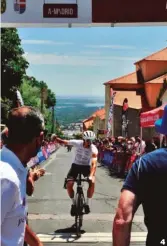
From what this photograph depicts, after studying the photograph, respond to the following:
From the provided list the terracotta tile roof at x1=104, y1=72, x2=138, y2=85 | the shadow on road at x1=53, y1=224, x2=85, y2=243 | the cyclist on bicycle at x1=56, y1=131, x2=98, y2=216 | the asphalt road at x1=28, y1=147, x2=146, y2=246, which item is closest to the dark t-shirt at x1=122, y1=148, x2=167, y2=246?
the asphalt road at x1=28, y1=147, x2=146, y2=246

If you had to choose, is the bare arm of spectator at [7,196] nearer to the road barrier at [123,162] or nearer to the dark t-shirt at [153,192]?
the dark t-shirt at [153,192]

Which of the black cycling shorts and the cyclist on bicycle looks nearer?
the cyclist on bicycle

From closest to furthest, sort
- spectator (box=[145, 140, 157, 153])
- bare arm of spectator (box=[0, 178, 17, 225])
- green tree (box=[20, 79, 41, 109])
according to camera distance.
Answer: bare arm of spectator (box=[0, 178, 17, 225]) < spectator (box=[145, 140, 157, 153]) < green tree (box=[20, 79, 41, 109])

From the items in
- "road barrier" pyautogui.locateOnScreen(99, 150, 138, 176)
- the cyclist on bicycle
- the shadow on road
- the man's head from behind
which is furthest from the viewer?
"road barrier" pyautogui.locateOnScreen(99, 150, 138, 176)

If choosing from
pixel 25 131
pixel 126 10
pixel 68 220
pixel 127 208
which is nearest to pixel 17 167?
pixel 25 131

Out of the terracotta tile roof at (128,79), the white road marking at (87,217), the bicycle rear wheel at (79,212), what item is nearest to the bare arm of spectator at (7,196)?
the bicycle rear wheel at (79,212)

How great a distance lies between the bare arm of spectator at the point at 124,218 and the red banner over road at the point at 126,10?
27.4ft

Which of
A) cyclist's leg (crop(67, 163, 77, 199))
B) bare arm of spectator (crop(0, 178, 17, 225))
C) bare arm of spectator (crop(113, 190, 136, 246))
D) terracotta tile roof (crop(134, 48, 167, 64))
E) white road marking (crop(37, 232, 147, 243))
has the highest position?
terracotta tile roof (crop(134, 48, 167, 64))

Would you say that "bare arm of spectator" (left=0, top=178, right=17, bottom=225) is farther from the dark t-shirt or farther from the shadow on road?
the shadow on road

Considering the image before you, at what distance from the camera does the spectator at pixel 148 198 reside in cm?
318

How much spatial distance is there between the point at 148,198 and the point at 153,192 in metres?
0.05

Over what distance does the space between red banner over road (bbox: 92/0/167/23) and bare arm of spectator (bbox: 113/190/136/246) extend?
834 cm

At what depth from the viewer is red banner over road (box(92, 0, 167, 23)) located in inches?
439

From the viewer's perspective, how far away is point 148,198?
3.21 meters
